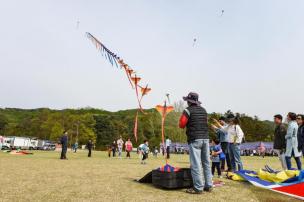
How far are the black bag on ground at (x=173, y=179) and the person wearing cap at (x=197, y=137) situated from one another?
0.36m

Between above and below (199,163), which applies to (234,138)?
above

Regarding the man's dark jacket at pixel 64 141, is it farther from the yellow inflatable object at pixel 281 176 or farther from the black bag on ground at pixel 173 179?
the yellow inflatable object at pixel 281 176

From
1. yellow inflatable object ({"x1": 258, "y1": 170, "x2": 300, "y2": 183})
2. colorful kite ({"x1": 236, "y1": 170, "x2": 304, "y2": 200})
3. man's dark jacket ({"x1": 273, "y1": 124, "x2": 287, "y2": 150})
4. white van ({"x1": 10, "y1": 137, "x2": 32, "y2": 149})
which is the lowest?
colorful kite ({"x1": 236, "y1": 170, "x2": 304, "y2": 200})

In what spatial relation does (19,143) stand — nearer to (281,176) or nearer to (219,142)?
(219,142)

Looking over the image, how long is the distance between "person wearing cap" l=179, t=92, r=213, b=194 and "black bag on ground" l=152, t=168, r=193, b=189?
356mm

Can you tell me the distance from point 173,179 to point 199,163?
0.69 m

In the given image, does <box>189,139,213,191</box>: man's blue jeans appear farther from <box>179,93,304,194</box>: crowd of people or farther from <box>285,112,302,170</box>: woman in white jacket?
<box>285,112,302,170</box>: woman in white jacket

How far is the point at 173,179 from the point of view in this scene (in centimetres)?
633

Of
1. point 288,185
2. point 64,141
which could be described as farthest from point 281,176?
point 64,141

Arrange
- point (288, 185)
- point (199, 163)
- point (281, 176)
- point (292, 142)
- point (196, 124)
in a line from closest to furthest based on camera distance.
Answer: point (288, 185), point (199, 163), point (196, 124), point (281, 176), point (292, 142)

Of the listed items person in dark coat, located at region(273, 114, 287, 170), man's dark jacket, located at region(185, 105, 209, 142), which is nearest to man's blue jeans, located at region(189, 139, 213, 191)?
man's dark jacket, located at region(185, 105, 209, 142)

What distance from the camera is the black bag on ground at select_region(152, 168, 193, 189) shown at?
6305mm

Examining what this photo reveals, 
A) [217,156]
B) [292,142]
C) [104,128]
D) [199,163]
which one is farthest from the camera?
[104,128]

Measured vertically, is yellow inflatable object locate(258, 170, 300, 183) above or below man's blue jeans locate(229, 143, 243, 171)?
below
